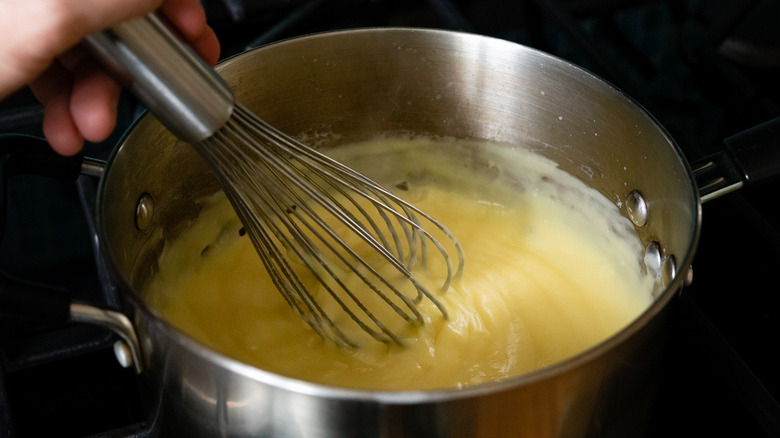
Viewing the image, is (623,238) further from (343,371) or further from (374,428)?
(374,428)

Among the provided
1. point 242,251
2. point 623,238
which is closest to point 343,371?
point 242,251

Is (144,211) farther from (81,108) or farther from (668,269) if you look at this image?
(668,269)

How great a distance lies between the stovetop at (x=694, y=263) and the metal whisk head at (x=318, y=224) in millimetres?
203

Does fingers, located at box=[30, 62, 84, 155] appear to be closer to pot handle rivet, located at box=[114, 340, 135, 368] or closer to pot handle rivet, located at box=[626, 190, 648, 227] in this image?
pot handle rivet, located at box=[114, 340, 135, 368]

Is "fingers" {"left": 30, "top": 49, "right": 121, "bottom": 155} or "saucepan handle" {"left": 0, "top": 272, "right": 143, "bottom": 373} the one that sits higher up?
"fingers" {"left": 30, "top": 49, "right": 121, "bottom": 155}

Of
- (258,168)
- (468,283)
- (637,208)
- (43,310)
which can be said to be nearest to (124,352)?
(43,310)

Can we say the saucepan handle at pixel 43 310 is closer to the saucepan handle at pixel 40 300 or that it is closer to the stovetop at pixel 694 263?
the saucepan handle at pixel 40 300

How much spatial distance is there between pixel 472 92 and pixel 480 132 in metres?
0.06

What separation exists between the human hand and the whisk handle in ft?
0.07

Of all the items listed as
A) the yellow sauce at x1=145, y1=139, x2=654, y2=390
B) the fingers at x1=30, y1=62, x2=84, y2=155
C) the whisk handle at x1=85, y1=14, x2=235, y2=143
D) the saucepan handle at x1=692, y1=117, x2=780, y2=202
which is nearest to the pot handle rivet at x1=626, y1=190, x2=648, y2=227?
the yellow sauce at x1=145, y1=139, x2=654, y2=390

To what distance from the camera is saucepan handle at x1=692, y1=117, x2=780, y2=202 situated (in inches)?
24.0

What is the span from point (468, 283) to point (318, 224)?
0.84 ft

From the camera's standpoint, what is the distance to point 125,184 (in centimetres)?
70

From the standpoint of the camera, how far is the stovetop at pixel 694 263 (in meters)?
0.69
